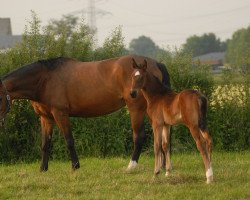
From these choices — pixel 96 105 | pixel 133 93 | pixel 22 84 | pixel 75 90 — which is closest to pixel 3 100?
pixel 22 84

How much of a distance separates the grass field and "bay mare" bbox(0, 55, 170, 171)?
552 mm

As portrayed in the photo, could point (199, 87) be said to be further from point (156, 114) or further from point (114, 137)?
point (156, 114)

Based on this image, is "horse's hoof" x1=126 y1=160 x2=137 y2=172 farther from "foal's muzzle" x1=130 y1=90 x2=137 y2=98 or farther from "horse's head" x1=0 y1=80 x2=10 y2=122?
"horse's head" x1=0 y1=80 x2=10 y2=122

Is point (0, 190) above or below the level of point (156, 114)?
below

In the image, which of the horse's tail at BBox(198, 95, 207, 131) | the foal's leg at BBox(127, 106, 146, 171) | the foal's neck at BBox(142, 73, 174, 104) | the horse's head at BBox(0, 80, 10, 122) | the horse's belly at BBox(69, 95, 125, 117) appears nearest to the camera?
the horse's tail at BBox(198, 95, 207, 131)

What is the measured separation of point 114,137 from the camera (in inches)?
462

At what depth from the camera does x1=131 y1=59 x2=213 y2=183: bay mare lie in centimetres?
748

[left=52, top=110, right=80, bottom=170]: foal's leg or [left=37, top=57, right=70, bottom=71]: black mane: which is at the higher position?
[left=37, top=57, right=70, bottom=71]: black mane

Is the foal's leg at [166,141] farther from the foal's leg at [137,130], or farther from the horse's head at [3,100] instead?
the horse's head at [3,100]

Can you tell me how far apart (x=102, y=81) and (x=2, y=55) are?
12.0ft

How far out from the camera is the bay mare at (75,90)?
9109 millimetres

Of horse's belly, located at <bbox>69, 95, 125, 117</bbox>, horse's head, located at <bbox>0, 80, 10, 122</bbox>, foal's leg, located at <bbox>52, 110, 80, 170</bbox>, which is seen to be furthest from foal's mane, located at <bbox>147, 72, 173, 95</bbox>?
horse's head, located at <bbox>0, 80, 10, 122</bbox>

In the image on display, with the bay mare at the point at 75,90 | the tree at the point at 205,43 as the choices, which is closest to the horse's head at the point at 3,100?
the bay mare at the point at 75,90

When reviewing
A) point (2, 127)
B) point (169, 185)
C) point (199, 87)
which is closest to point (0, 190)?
point (169, 185)
